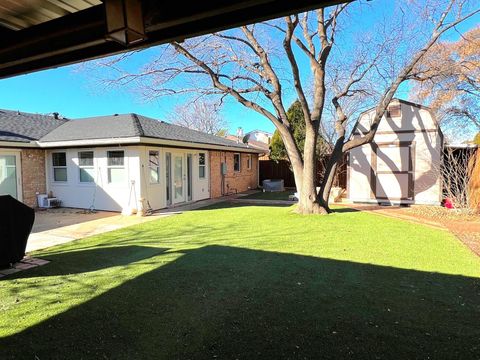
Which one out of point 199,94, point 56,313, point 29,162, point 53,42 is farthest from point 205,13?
point 29,162

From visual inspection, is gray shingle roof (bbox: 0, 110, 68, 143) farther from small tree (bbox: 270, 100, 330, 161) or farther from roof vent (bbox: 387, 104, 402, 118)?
roof vent (bbox: 387, 104, 402, 118)

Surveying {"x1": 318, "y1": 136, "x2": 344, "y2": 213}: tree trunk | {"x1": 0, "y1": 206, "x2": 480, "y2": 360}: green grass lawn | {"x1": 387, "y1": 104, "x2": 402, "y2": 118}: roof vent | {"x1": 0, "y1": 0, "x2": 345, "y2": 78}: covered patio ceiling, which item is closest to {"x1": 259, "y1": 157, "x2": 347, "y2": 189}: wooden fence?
{"x1": 387, "y1": 104, "x2": 402, "y2": 118}: roof vent

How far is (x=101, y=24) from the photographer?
7.89ft

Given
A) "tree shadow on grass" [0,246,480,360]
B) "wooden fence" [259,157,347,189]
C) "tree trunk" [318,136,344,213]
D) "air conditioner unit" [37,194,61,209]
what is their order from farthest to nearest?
"wooden fence" [259,157,347,189] < "air conditioner unit" [37,194,61,209] < "tree trunk" [318,136,344,213] < "tree shadow on grass" [0,246,480,360]

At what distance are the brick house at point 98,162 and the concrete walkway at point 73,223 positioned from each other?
75cm

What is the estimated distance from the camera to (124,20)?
205 centimetres

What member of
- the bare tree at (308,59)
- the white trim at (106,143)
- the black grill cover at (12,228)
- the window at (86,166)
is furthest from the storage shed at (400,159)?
the black grill cover at (12,228)

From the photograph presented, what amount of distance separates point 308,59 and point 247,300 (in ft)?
29.8

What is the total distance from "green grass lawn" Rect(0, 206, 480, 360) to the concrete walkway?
819 millimetres

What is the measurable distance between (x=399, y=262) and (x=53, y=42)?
18.6 feet

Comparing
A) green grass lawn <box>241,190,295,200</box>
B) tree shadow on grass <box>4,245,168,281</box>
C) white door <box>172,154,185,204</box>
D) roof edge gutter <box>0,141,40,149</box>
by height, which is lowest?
tree shadow on grass <box>4,245,168,281</box>

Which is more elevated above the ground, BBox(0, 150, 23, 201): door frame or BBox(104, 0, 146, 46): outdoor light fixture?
BBox(104, 0, 146, 46): outdoor light fixture

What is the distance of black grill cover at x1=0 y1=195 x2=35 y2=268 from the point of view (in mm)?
4727

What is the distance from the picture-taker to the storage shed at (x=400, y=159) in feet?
40.7
